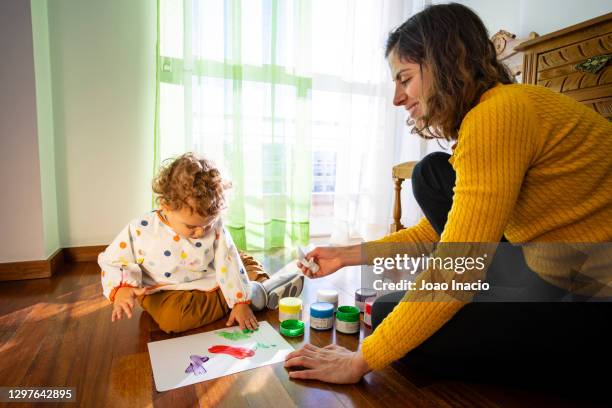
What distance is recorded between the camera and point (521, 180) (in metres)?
0.61

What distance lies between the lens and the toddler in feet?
3.25

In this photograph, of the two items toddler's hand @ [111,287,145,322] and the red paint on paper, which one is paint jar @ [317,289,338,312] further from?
toddler's hand @ [111,287,145,322]

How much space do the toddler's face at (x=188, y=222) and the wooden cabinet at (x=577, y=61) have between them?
1379 mm

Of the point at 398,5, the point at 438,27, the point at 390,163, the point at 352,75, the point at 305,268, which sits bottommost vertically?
the point at 305,268

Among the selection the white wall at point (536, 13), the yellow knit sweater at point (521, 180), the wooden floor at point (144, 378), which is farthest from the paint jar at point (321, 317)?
the white wall at point (536, 13)

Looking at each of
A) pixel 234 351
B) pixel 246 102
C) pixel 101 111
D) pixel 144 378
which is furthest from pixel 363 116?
pixel 144 378

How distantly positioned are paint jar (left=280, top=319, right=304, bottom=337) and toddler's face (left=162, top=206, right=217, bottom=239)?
33 centimetres

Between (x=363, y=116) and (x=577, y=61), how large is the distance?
110 cm

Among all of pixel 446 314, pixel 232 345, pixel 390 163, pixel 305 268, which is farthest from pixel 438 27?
pixel 390 163

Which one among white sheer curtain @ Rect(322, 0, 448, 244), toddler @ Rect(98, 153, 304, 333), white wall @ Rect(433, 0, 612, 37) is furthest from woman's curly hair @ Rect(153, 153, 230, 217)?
white wall @ Rect(433, 0, 612, 37)

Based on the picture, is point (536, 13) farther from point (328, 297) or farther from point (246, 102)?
point (328, 297)

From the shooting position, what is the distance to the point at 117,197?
182 centimetres

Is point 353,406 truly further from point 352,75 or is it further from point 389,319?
point 352,75

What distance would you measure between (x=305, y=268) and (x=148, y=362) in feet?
1.38
